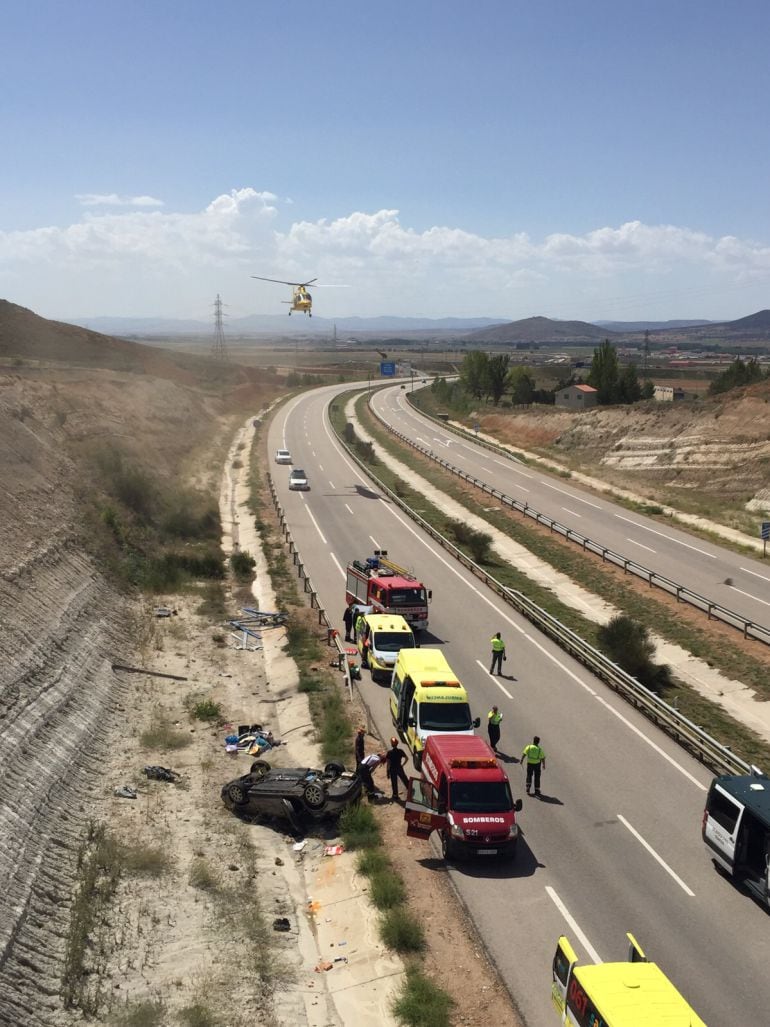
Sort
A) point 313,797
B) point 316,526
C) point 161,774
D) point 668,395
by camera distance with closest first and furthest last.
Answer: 1. point 313,797
2. point 161,774
3. point 316,526
4. point 668,395

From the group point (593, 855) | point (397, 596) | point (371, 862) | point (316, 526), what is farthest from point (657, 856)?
point (316, 526)

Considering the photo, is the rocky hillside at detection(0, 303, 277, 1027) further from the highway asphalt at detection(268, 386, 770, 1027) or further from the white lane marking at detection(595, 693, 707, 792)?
the white lane marking at detection(595, 693, 707, 792)

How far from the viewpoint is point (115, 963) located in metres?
→ 13.9

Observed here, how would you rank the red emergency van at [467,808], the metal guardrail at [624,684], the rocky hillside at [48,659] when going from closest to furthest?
the rocky hillside at [48,659] → the red emergency van at [467,808] → the metal guardrail at [624,684]

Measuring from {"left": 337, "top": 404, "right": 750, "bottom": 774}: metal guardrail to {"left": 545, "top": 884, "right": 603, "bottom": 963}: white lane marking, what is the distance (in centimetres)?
577

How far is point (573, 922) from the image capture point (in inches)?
565

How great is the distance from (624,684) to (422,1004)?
1379cm

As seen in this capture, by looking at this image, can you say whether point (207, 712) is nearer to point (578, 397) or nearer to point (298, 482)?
point (298, 482)

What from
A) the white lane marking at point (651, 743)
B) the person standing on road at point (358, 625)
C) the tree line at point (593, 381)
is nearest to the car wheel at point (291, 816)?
the white lane marking at point (651, 743)

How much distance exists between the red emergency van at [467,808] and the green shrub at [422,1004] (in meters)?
3.18

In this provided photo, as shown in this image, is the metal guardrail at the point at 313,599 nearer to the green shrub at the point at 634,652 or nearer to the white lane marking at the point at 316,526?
the white lane marking at the point at 316,526

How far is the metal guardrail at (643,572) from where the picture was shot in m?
31.1

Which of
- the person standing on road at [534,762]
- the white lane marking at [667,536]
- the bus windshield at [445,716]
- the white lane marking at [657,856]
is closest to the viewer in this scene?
the white lane marking at [657,856]

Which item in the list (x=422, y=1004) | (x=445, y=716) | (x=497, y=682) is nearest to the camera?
(x=422, y=1004)
